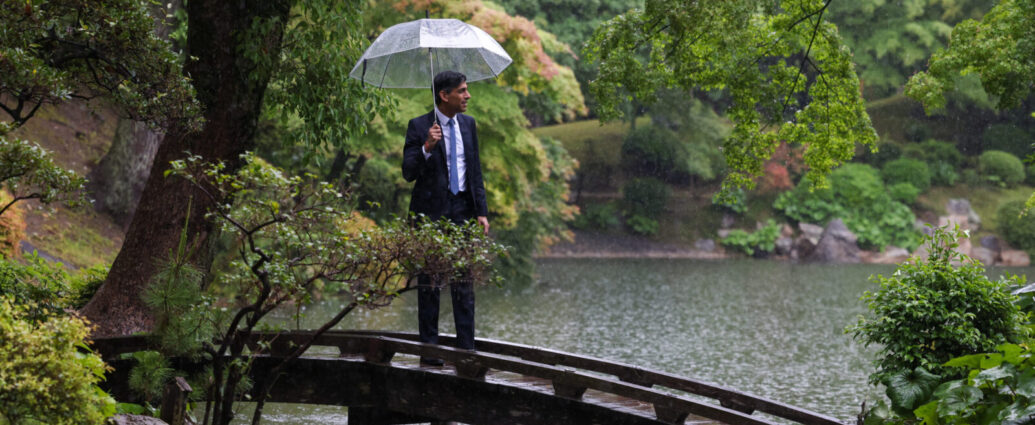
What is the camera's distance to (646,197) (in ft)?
121

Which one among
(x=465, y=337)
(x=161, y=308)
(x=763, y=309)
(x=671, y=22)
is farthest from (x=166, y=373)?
(x=763, y=309)

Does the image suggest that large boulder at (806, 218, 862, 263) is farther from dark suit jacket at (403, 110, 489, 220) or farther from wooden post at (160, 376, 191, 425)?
wooden post at (160, 376, 191, 425)

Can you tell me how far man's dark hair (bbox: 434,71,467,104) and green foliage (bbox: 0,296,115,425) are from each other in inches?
110

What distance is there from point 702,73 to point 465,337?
5149 mm

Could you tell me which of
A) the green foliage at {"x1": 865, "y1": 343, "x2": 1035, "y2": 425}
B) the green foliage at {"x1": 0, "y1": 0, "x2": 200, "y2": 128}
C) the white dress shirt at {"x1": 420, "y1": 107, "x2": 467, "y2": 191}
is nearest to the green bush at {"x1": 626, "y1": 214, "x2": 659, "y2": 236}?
the white dress shirt at {"x1": 420, "y1": 107, "x2": 467, "y2": 191}

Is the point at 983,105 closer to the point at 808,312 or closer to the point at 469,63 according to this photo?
the point at 808,312

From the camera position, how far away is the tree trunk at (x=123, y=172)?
55.7ft

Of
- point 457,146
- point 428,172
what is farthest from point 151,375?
point 457,146

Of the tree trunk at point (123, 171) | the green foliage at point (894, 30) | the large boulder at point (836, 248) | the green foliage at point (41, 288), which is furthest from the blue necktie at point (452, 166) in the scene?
the green foliage at point (894, 30)

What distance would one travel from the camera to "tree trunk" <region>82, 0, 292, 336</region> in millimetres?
7496

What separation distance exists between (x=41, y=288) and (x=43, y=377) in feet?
10.2

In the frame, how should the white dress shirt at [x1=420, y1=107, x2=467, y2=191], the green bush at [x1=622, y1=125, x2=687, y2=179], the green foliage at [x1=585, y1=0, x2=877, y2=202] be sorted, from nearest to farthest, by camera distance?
the white dress shirt at [x1=420, y1=107, x2=467, y2=191]
the green foliage at [x1=585, y1=0, x2=877, y2=202]
the green bush at [x1=622, y1=125, x2=687, y2=179]

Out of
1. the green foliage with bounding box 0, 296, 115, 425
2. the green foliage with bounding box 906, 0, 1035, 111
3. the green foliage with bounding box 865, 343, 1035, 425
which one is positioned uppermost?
the green foliage with bounding box 906, 0, 1035, 111

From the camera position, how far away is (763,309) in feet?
58.8
